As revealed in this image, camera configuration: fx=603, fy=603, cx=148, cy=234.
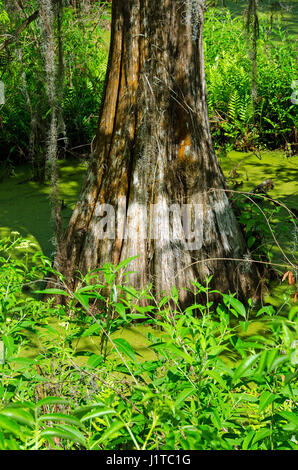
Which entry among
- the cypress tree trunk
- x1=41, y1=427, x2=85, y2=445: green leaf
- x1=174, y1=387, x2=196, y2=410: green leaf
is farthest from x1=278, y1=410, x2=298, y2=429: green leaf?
the cypress tree trunk

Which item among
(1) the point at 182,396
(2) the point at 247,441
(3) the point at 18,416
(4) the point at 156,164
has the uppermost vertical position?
Result: (4) the point at 156,164

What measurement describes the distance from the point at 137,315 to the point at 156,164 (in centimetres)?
155

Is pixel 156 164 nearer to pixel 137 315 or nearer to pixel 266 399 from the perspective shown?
pixel 137 315

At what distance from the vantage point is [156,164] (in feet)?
11.2

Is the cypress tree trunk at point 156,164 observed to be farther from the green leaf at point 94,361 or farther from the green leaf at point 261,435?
the green leaf at point 261,435

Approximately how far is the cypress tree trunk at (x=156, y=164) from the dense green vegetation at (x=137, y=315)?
21 centimetres

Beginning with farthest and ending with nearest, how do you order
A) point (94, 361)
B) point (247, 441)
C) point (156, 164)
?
point (156, 164) < point (94, 361) < point (247, 441)

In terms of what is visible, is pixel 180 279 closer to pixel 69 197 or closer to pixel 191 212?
pixel 191 212

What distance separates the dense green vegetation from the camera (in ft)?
5.16

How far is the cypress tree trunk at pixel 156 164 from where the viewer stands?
3.33m

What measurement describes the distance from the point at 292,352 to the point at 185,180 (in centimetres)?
219

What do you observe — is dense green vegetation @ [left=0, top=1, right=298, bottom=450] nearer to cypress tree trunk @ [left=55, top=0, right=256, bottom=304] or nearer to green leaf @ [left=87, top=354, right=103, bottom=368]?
green leaf @ [left=87, top=354, right=103, bottom=368]

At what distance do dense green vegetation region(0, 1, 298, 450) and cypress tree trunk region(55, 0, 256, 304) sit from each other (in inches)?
8.1

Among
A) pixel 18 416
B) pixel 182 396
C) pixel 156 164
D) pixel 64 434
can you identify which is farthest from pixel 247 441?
pixel 156 164
